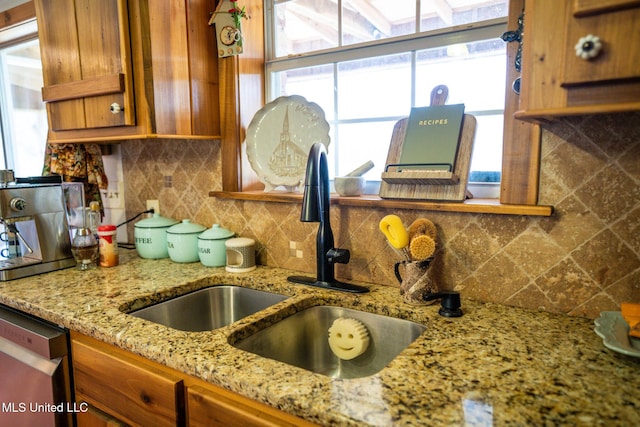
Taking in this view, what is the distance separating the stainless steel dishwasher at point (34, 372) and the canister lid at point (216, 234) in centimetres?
56

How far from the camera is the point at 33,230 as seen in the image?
5.10 feet

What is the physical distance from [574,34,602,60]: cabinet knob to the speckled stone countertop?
567 millimetres

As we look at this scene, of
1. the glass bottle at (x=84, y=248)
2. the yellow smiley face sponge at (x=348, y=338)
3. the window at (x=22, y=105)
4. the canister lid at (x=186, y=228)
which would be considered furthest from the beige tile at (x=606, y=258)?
the window at (x=22, y=105)

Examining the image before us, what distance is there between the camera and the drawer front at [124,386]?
0.91 m

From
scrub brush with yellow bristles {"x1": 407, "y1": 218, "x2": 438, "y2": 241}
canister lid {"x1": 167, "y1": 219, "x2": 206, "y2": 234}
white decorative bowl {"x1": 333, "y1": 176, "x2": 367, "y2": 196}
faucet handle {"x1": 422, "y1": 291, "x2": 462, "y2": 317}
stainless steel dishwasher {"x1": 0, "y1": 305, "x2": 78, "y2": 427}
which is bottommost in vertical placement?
stainless steel dishwasher {"x1": 0, "y1": 305, "x2": 78, "y2": 427}

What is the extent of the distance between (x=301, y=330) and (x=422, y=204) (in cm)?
51

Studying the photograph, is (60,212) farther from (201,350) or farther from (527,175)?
(527,175)

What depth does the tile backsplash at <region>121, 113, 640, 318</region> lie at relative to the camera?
982mm

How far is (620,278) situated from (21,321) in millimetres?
1643

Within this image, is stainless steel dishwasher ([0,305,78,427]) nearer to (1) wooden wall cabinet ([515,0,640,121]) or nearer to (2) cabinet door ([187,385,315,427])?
(2) cabinet door ([187,385,315,427])

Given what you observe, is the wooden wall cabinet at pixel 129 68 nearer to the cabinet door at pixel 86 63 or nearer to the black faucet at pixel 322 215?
the cabinet door at pixel 86 63

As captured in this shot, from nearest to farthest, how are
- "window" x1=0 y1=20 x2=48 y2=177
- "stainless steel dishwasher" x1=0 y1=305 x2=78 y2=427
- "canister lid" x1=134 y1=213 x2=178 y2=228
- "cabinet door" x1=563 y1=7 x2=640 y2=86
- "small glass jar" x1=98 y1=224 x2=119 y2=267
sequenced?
"cabinet door" x1=563 y1=7 x2=640 y2=86 < "stainless steel dishwasher" x1=0 y1=305 x2=78 y2=427 < "small glass jar" x1=98 y1=224 x2=119 y2=267 < "canister lid" x1=134 y1=213 x2=178 y2=228 < "window" x1=0 y1=20 x2=48 y2=177

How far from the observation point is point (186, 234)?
164 centimetres

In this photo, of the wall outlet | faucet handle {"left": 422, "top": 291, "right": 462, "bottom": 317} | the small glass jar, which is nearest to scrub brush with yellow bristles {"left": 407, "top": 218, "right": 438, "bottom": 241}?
faucet handle {"left": 422, "top": 291, "right": 462, "bottom": 317}
